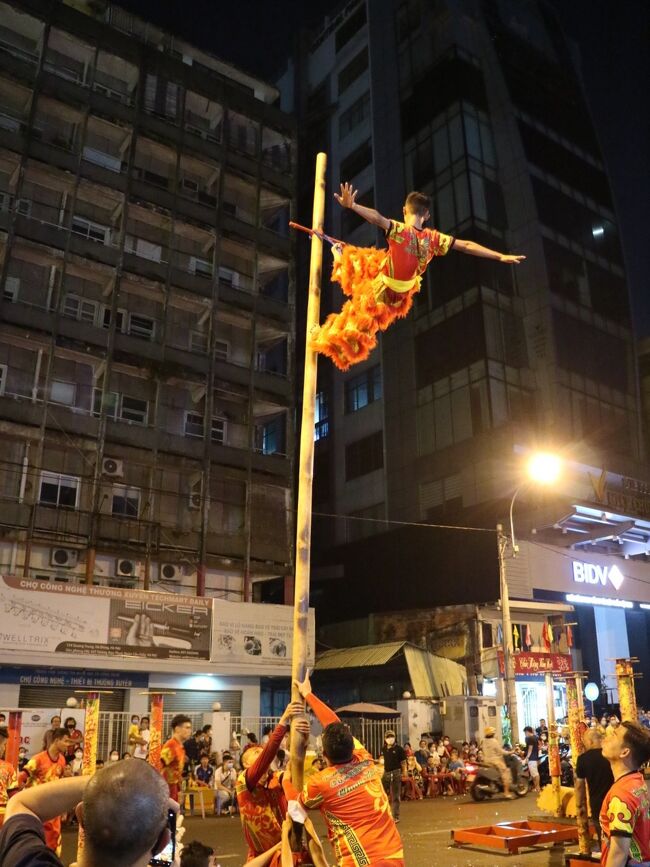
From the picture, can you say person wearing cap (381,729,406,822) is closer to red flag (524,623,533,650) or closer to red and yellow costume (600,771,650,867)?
red and yellow costume (600,771,650,867)

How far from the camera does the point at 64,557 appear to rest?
28.4 meters

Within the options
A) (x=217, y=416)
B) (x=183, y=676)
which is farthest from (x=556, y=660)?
(x=217, y=416)

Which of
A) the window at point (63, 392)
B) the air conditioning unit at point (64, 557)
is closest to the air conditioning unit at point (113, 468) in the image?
the window at point (63, 392)

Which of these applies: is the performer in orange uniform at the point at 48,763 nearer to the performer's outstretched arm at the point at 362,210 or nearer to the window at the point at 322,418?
the performer's outstretched arm at the point at 362,210

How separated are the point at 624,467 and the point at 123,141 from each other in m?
29.9

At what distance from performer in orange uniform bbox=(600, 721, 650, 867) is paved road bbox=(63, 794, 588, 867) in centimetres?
785

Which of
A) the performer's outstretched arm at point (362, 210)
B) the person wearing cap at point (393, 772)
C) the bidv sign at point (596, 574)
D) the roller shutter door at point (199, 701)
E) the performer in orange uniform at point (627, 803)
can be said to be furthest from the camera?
the bidv sign at point (596, 574)

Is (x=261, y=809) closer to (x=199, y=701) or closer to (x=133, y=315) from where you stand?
→ (x=199, y=701)

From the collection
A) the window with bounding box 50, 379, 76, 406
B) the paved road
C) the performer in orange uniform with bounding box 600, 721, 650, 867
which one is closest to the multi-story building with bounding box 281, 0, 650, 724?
the paved road

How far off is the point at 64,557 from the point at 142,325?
1073 cm

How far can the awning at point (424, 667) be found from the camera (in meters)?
29.8

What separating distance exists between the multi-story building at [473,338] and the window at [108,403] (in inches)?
540

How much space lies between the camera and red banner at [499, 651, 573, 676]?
29.2 meters

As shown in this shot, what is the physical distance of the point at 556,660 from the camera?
3081 centimetres
